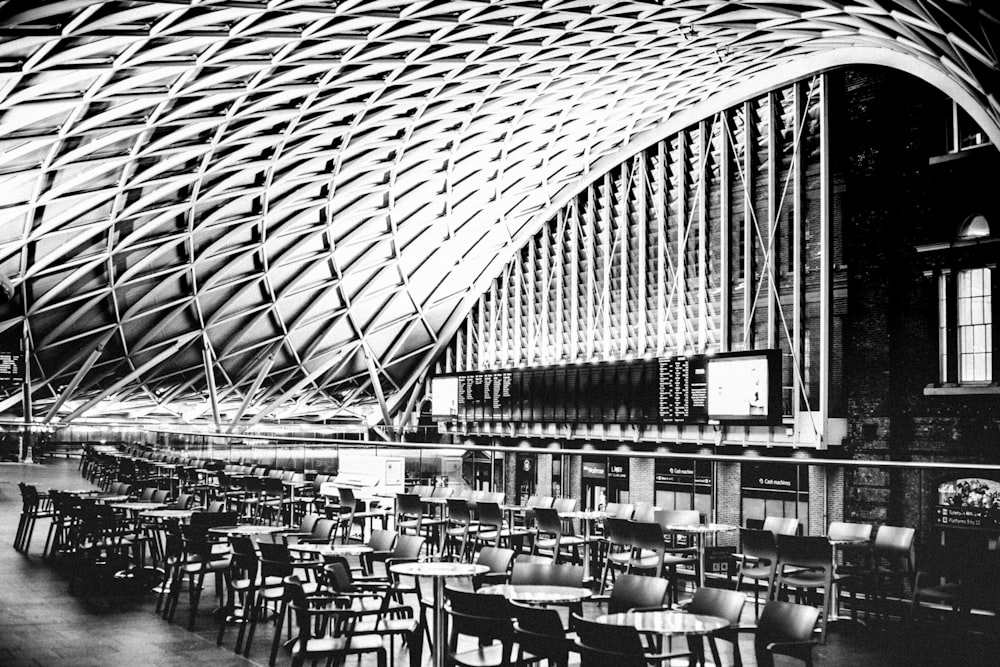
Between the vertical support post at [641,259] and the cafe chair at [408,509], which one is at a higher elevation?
the vertical support post at [641,259]

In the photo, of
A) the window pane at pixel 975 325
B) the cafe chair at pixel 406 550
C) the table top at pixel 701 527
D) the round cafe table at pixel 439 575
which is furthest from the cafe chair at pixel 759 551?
the window pane at pixel 975 325

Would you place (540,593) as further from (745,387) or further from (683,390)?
(683,390)

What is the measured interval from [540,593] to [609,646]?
2.44m

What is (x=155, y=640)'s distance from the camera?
11586 millimetres

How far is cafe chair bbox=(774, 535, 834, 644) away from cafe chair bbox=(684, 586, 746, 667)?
10.4 ft

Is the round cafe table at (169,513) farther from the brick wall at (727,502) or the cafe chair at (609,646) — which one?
the cafe chair at (609,646)

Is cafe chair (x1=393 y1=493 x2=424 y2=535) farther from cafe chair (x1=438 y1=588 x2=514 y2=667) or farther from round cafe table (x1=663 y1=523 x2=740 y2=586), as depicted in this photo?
cafe chair (x1=438 y1=588 x2=514 y2=667)

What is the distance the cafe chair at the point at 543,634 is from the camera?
7215 mm

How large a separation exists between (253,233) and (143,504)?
765 inches

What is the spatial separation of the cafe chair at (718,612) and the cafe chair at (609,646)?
109cm

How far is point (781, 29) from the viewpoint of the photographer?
A: 23.6 m

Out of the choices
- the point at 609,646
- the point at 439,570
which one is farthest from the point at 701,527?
the point at 609,646

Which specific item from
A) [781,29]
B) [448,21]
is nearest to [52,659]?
[448,21]

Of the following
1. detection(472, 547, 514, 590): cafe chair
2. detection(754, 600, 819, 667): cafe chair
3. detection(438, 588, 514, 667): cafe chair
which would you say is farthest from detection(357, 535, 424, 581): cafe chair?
detection(754, 600, 819, 667): cafe chair
